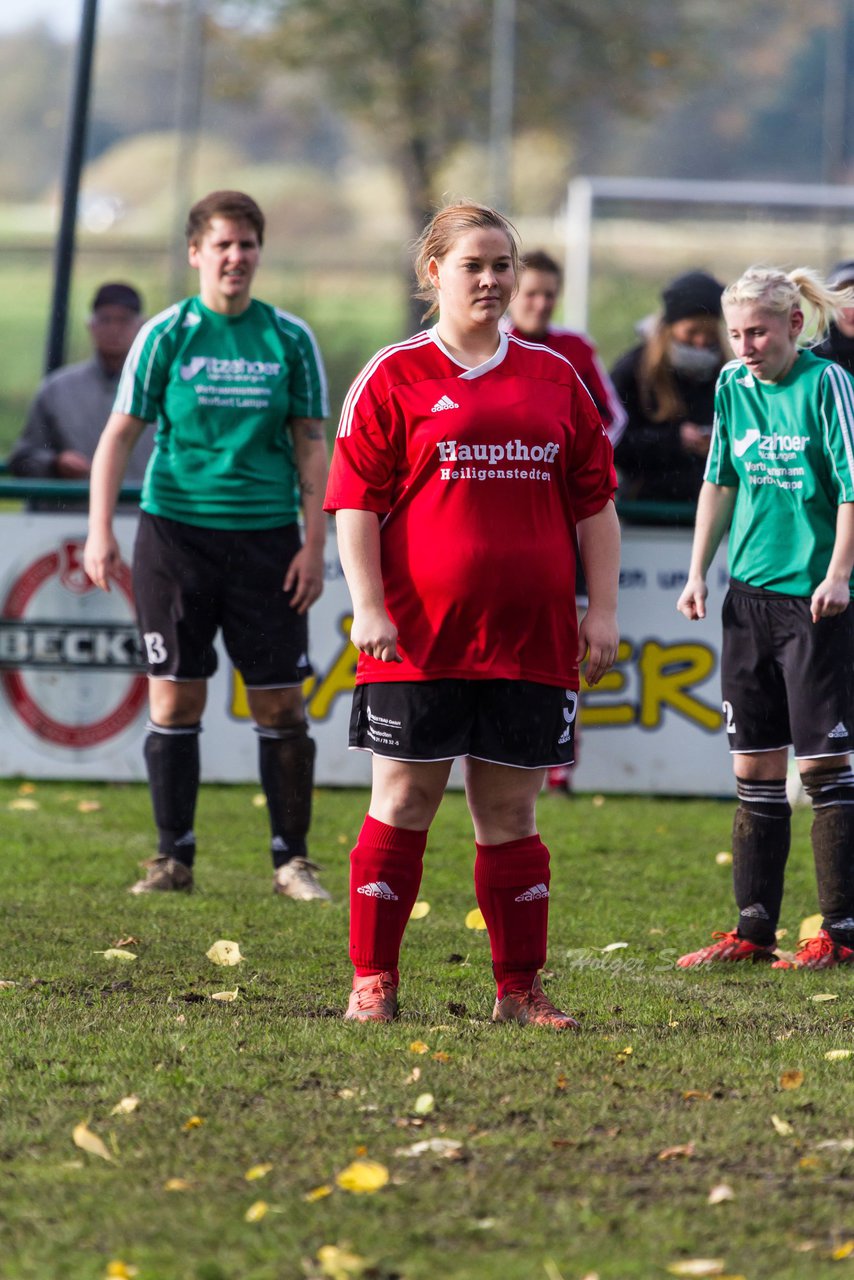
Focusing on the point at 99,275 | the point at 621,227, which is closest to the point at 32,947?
the point at 621,227

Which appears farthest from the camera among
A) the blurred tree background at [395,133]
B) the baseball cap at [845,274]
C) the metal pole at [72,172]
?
the blurred tree background at [395,133]

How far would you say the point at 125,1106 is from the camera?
3.94 meters

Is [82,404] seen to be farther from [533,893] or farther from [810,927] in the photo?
[533,893]

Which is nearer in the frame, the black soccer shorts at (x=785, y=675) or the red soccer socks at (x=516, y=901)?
the red soccer socks at (x=516, y=901)

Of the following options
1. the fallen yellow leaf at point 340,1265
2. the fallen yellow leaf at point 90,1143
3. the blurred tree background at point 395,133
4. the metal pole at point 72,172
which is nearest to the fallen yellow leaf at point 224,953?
the fallen yellow leaf at point 90,1143

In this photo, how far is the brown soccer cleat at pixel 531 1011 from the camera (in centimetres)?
472

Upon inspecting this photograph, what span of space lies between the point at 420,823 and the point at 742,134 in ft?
160

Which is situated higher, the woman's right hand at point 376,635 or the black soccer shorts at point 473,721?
the woman's right hand at point 376,635

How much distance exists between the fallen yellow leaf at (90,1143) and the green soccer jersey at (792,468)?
282cm

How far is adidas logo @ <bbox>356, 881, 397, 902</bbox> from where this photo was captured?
15.6ft

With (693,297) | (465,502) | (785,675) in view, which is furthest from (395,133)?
(465,502)

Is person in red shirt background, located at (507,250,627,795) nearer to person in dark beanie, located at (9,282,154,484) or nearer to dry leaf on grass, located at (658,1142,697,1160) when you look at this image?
person in dark beanie, located at (9,282,154,484)

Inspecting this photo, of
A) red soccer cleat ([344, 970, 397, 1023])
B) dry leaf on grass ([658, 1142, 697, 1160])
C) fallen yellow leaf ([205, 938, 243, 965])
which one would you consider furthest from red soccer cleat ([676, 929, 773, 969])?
dry leaf on grass ([658, 1142, 697, 1160])

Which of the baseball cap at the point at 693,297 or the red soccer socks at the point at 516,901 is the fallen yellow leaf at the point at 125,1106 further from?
the baseball cap at the point at 693,297
